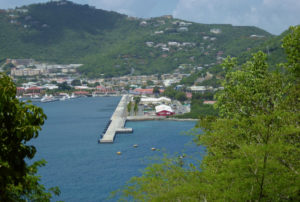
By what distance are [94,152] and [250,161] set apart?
2302 centimetres

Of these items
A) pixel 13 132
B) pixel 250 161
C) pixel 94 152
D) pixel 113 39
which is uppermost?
pixel 113 39

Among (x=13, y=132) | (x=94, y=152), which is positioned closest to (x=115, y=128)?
(x=94, y=152)

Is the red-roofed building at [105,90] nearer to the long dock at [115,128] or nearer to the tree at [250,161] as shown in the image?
the long dock at [115,128]

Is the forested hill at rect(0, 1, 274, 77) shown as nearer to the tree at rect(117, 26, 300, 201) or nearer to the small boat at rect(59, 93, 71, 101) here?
the small boat at rect(59, 93, 71, 101)

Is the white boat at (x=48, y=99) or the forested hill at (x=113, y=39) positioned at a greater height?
the forested hill at (x=113, y=39)

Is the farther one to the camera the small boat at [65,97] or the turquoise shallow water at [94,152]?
the small boat at [65,97]

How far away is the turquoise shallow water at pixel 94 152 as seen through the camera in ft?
66.1

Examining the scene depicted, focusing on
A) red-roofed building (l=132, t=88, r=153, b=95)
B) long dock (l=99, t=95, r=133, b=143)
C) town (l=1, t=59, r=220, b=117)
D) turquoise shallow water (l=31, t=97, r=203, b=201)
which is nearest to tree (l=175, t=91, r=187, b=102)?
town (l=1, t=59, r=220, b=117)

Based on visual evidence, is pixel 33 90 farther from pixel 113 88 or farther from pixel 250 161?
pixel 250 161

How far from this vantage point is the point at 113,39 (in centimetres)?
12575

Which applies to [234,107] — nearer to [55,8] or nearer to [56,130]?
[56,130]

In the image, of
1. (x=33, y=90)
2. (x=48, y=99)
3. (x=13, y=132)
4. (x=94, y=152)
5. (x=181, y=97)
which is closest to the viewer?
(x=13, y=132)

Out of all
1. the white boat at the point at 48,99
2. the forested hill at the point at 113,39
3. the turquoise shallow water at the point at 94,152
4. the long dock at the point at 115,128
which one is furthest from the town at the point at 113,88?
the turquoise shallow water at the point at 94,152

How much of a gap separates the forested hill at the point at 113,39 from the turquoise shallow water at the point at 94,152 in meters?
55.7
